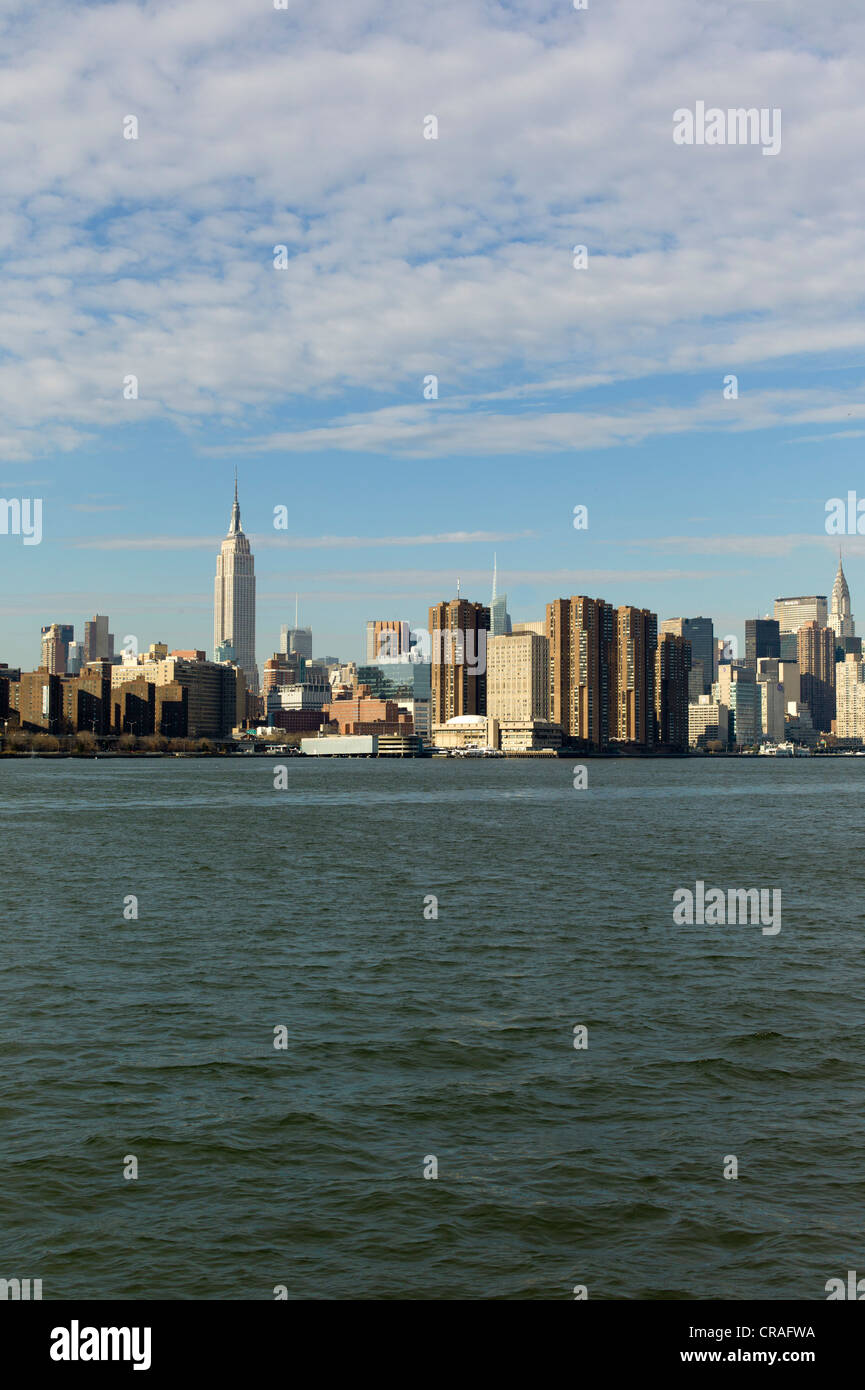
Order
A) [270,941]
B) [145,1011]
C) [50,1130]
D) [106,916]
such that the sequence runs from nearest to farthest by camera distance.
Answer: [50,1130]
[145,1011]
[270,941]
[106,916]

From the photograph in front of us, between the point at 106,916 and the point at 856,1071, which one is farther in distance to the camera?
the point at 106,916

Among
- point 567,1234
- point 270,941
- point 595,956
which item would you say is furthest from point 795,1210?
point 270,941

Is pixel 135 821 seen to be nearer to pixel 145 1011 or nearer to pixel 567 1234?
pixel 145 1011

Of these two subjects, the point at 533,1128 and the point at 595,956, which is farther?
the point at 595,956

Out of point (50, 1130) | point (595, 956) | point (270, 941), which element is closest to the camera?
point (50, 1130)

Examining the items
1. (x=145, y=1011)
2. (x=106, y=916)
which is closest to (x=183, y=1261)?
(x=145, y=1011)

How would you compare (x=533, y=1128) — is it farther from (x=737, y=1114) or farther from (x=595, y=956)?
(x=595, y=956)
